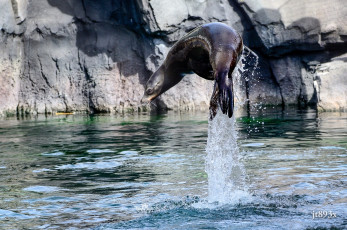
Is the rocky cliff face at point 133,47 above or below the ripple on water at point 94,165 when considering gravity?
above

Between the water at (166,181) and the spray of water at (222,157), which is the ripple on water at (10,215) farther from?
the spray of water at (222,157)

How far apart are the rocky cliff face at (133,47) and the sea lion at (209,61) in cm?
1351

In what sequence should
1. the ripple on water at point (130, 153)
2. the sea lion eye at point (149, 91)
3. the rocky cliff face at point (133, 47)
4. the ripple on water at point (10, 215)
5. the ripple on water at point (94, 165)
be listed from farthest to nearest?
the rocky cliff face at point (133, 47), the ripple on water at point (130, 153), the ripple on water at point (94, 165), the sea lion eye at point (149, 91), the ripple on water at point (10, 215)

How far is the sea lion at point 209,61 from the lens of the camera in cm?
404

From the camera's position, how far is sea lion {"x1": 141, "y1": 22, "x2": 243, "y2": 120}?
4.04 m

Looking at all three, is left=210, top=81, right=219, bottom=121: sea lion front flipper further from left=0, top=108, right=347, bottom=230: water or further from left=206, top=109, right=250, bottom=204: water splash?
left=206, top=109, right=250, bottom=204: water splash

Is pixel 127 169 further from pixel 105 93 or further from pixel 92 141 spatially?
pixel 105 93

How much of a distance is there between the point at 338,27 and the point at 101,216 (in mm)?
14877

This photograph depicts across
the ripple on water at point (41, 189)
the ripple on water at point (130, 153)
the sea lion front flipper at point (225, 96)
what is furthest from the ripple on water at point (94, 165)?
the sea lion front flipper at point (225, 96)

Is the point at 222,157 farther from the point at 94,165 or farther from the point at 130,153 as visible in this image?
the point at 130,153

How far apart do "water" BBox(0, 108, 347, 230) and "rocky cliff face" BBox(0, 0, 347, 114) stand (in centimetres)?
733

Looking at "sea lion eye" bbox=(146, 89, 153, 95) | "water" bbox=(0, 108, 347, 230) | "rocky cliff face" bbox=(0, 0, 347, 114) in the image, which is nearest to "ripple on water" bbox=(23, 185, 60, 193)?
"water" bbox=(0, 108, 347, 230)

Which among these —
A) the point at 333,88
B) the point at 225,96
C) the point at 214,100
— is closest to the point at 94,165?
the point at 214,100

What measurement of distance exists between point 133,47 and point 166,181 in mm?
13971
